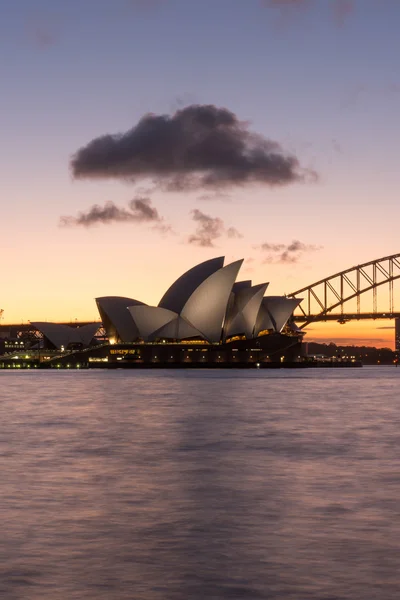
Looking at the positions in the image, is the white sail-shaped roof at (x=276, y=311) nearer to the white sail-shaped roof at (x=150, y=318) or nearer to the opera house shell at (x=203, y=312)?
the opera house shell at (x=203, y=312)

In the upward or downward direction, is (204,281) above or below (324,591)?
above

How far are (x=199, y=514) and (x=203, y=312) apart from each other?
5549 inches

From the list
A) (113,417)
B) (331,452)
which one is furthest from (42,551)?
(113,417)

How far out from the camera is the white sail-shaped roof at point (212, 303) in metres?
148

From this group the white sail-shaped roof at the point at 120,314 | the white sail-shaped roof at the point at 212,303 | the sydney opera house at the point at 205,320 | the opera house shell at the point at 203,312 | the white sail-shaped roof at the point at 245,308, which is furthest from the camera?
the white sail-shaped roof at the point at 120,314

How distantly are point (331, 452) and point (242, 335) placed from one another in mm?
143389

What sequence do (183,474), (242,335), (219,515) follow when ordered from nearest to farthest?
(219,515) → (183,474) → (242,335)

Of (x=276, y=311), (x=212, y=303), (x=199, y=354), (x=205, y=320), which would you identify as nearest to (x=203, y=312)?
(x=205, y=320)

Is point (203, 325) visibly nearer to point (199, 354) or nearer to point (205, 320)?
point (205, 320)

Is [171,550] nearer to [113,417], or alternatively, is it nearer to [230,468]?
[230,468]

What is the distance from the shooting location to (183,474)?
26625mm

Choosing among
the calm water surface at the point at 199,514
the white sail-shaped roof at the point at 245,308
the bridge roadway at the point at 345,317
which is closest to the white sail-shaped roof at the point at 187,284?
the white sail-shaped roof at the point at 245,308

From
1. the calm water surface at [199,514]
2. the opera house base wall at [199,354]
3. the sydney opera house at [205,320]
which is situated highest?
the sydney opera house at [205,320]

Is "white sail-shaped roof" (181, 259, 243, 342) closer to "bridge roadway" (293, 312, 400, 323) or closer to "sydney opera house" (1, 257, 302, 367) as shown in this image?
"sydney opera house" (1, 257, 302, 367)
